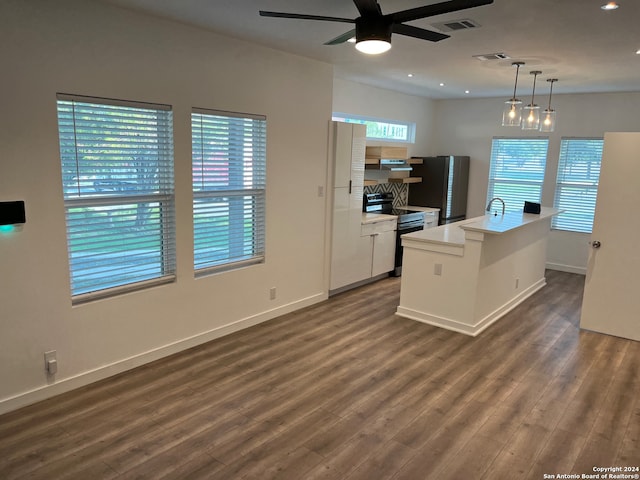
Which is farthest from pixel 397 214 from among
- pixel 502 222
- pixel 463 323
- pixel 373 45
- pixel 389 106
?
pixel 373 45

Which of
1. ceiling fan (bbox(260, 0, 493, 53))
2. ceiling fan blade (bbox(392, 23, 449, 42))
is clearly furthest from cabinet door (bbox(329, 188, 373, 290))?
ceiling fan (bbox(260, 0, 493, 53))

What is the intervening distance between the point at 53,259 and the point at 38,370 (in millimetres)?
749

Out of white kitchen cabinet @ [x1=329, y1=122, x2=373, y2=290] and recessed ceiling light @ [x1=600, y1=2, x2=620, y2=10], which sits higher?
recessed ceiling light @ [x1=600, y1=2, x2=620, y2=10]

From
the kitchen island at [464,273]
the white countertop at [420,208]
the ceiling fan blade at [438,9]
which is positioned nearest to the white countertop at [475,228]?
the kitchen island at [464,273]

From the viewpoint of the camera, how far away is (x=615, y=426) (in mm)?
3000

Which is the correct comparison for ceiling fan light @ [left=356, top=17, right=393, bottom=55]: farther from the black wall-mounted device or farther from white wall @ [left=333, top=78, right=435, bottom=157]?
white wall @ [left=333, top=78, right=435, bottom=157]

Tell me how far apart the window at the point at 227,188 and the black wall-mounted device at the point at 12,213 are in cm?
132

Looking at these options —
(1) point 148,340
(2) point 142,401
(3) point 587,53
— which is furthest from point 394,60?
(2) point 142,401

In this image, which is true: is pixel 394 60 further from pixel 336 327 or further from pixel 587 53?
pixel 336 327

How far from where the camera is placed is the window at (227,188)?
3926mm

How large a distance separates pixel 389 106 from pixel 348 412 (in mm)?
5077

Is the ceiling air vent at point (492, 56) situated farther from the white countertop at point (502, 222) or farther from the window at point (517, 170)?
the window at point (517, 170)

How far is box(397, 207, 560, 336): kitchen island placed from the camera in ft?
14.6

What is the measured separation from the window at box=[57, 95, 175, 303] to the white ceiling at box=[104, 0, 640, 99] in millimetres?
783
